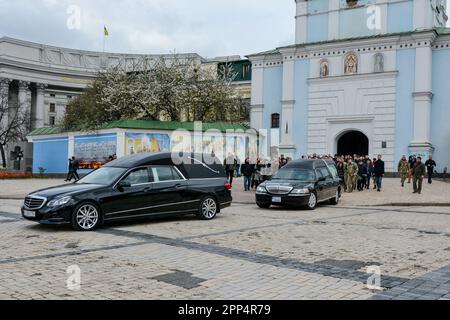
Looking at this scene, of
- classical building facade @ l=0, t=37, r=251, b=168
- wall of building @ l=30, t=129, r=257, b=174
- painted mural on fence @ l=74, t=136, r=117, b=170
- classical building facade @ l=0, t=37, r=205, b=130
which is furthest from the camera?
classical building facade @ l=0, t=37, r=205, b=130

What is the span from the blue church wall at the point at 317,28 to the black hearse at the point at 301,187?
28.6 meters

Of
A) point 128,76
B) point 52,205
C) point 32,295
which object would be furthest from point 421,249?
point 128,76

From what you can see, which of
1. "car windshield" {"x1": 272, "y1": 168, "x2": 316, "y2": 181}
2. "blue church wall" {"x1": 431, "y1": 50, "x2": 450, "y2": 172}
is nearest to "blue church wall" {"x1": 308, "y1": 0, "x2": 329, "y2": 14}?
"blue church wall" {"x1": 431, "y1": 50, "x2": 450, "y2": 172}

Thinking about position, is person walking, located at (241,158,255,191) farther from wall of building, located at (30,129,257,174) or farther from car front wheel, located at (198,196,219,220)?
car front wheel, located at (198,196,219,220)

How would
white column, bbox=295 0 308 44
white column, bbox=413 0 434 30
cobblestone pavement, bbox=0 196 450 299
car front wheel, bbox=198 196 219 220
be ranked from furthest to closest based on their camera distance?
white column, bbox=295 0 308 44
white column, bbox=413 0 434 30
car front wheel, bbox=198 196 219 220
cobblestone pavement, bbox=0 196 450 299

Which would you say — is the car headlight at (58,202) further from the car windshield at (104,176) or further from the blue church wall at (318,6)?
the blue church wall at (318,6)

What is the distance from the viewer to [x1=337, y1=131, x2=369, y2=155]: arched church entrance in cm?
4525

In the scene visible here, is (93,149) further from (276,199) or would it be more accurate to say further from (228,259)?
(228,259)

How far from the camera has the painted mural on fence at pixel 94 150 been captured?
36219 mm

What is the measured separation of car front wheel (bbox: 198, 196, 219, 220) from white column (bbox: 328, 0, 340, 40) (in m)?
34.5

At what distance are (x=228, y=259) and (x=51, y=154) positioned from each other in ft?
117

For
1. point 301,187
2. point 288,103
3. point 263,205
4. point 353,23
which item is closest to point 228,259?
point 301,187

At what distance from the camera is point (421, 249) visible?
9359mm

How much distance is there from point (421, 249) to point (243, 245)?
3364 mm
